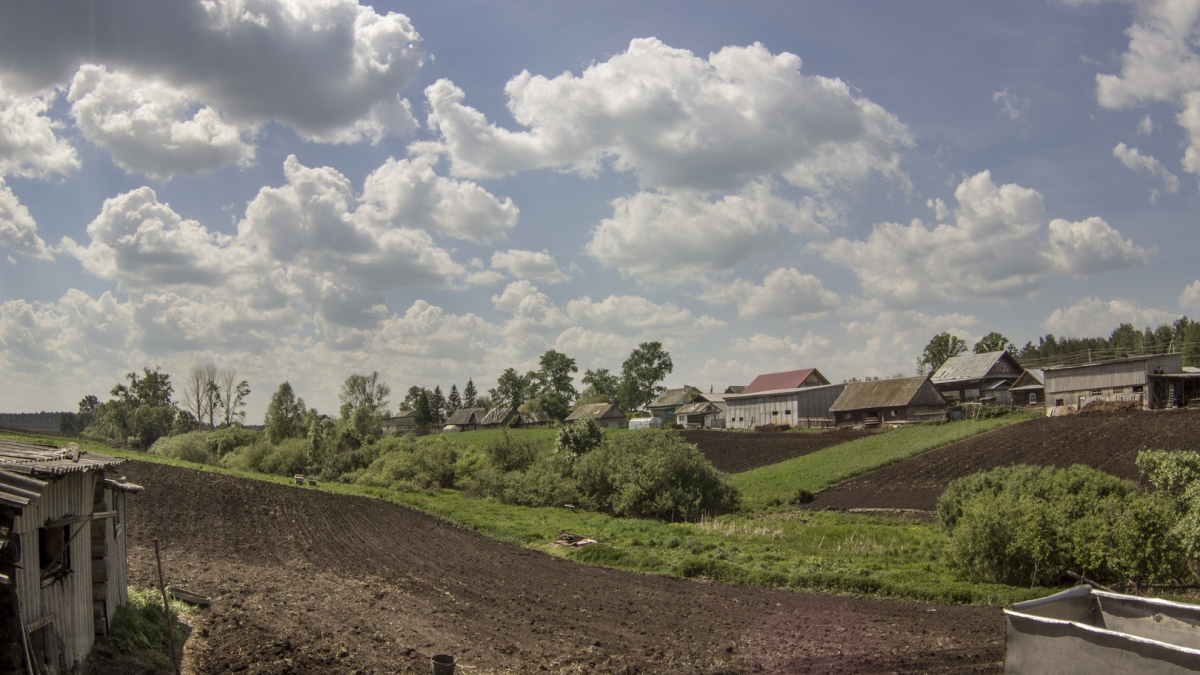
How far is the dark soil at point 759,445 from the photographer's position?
186 ft

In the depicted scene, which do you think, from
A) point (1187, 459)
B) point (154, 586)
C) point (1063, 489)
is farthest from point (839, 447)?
point (154, 586)

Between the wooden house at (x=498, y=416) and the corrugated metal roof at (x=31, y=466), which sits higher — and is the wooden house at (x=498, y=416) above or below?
below

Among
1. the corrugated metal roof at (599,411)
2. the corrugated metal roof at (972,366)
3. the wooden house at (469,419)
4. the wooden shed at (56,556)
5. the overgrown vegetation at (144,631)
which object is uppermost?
the corrugated metal roof at (972,366)

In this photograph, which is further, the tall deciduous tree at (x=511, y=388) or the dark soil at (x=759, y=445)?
the tall deciduous tree at (x=511, y=388)

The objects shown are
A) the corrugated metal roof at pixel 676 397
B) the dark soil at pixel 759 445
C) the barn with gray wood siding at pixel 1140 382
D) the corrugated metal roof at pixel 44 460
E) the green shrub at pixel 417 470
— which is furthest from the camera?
the corrugated metal roof at pixel 676 397

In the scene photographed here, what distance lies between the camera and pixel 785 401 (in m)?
80.0

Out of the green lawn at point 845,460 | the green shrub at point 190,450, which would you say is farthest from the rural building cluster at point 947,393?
the green shrub at point 190,450

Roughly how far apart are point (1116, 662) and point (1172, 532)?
33.7 ft

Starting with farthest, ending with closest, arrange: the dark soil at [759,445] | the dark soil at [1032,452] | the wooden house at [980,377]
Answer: the wooden house at [980,377] < the dark soil at [759,445] < the dark soil at [1032,452]

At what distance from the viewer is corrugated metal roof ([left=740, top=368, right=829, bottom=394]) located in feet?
275

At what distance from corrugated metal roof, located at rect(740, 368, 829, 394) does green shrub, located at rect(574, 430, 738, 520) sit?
152 ft

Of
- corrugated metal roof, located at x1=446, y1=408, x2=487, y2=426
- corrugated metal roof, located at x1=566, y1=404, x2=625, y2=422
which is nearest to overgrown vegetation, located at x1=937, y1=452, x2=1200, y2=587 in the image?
corrugated metal roof, located at x1=566, y1=404, x2=625, y2=422

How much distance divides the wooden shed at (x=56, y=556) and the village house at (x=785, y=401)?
68.6m

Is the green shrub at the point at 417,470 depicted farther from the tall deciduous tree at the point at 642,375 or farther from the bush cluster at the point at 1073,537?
the tall deciduous tree at the point at 642,375
